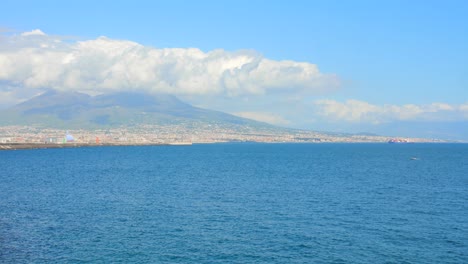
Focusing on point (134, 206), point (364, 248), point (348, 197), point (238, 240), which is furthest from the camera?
point (348, 197)

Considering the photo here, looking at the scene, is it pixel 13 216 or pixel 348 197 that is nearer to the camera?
pixel 13 216

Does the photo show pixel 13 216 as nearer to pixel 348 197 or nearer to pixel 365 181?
pixel 348 197

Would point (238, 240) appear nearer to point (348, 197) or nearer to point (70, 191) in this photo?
point (348, 197)

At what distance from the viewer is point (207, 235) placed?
156ft

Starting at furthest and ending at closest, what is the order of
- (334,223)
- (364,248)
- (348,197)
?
(348,197)
(334,223)
(364,248)

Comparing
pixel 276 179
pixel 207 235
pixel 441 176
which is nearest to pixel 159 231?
pixel 207 235

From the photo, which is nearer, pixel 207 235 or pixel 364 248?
pixel 364 248

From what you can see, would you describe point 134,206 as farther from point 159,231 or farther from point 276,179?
point 276,179

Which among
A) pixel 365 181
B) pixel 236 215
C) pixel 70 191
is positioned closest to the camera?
pixel 236 215

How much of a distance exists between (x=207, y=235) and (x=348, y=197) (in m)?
30.9

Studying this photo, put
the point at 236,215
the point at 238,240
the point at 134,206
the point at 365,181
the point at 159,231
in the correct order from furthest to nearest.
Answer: the point at 365,181, the point at 134,206, the point at 236,215, the point at 159,231, the point at 238,240

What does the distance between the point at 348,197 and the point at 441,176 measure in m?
Result: 43.2

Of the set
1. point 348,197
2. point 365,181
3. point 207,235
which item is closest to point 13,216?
point 207,235

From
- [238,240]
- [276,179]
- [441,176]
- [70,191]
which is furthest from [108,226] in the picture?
[441,176]
